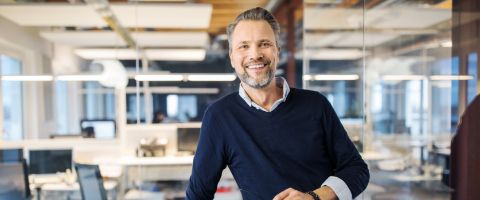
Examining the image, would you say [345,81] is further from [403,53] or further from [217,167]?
[217,167]

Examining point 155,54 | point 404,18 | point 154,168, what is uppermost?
point 404,18

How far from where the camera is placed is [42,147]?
3.47 meters

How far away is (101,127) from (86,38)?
1011mm

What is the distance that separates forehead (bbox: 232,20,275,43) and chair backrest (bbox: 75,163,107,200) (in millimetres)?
2615

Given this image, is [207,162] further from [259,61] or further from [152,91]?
[152,91]

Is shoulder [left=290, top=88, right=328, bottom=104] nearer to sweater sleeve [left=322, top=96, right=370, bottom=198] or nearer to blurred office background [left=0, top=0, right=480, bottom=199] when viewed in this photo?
sweater sleeve [left=322, top=96, right=370, bottom=198]

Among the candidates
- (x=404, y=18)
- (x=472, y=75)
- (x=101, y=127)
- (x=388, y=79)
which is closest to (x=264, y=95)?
(x=472, y=75)

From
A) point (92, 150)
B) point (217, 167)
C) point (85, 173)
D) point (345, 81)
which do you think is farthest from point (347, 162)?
point (345, 81)

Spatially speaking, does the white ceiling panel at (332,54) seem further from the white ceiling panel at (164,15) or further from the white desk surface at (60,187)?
the white desk surface at (60,187)

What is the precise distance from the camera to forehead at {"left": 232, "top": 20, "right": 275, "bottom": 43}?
91 centimetres

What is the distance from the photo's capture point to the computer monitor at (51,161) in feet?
11.1

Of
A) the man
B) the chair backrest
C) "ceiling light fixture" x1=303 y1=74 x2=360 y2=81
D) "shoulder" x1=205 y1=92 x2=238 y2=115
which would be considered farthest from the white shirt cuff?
"ceiling light fixture" x1=303 y1=74 x2=360 y2=81

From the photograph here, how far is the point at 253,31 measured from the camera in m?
0.91

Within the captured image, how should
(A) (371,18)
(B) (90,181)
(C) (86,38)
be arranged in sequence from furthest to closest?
(A) (371,18), (C) (86,38), (B) (90,181)
